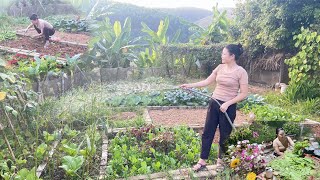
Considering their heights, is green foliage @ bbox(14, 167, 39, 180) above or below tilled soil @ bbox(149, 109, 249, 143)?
above

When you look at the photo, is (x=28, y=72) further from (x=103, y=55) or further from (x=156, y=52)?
(x=156, y=52)

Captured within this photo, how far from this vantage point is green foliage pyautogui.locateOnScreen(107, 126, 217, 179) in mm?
3113

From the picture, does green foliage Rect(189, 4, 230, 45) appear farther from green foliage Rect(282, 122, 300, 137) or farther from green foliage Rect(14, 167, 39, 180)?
green foliage Rect(14, 167, 39, 180)

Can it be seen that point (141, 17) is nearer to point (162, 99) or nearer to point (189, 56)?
point (189, 56)

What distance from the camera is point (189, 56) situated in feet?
31.2

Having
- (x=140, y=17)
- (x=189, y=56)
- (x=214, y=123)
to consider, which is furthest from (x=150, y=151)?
(x=140, y=17)

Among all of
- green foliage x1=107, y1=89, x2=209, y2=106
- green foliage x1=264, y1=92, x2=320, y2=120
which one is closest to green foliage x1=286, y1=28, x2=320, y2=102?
green foliage x1=264, y1=92, x2=320, y2=120

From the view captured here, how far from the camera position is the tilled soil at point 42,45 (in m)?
8.66

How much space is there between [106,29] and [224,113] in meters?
7.06

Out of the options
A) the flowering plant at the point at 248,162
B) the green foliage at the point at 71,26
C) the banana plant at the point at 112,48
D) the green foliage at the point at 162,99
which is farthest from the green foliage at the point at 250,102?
the green foliage at the point at 71,26

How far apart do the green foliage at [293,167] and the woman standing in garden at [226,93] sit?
1.90 ft

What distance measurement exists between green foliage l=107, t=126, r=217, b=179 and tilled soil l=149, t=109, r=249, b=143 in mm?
805

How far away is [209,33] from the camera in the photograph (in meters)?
10.5

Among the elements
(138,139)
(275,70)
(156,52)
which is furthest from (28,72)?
(275,70)
